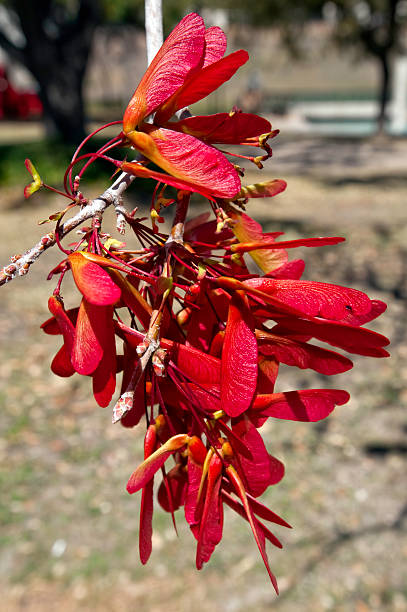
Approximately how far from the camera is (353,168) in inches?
389

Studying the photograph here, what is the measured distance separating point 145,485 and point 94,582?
7.49 feet

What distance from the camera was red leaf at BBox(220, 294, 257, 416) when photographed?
0.56m

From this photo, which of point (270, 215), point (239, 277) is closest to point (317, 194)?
point (270, 215)

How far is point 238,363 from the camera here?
0.56 meters

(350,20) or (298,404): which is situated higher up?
(298,404)

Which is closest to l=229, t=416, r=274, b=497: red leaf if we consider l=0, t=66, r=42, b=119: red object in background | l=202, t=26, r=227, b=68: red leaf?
l=202, t=26, r=227, b=68: red leaf

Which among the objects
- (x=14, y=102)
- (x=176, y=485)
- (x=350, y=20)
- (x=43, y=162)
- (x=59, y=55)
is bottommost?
(x=14, y=102)

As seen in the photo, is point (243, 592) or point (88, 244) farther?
point (243, 592)

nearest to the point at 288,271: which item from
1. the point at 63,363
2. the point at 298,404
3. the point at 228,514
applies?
the point at 298,404

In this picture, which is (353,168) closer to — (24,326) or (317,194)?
(317,194)

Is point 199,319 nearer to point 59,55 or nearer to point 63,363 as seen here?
point 63,363

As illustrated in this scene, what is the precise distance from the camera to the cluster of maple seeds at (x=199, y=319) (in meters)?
0.54

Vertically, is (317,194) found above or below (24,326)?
below

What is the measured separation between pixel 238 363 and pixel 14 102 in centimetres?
2016
